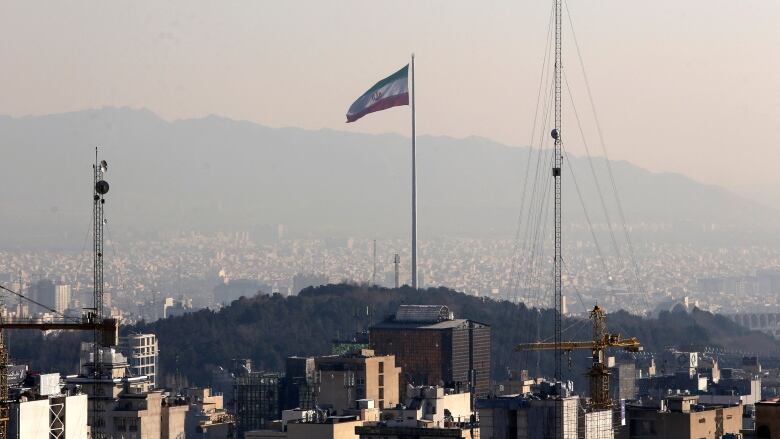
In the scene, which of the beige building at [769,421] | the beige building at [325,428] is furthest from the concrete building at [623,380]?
the beige building at [769,421]

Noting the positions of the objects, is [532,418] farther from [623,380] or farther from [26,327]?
[623,380]

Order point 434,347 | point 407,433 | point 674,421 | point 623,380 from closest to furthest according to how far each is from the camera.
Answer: point 407,433
point 674,421
point 623,380
point 434,347

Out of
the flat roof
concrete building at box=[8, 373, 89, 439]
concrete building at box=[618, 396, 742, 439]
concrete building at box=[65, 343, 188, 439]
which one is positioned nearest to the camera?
concrete building at box=[8, 373, 89, 439]

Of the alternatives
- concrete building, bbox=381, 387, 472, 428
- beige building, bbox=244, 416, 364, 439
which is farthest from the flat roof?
beige building, bbox=244, 416, 364, 439

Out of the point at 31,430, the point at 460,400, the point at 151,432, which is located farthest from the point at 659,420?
the point at 31,430

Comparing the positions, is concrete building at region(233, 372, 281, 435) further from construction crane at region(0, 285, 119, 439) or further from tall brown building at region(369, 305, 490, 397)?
construction crane at region(0, 285, 119, 439)

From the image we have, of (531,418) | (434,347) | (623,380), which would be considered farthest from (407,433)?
(434,347)

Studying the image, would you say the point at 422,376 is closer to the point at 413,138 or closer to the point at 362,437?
the point at 413,138
